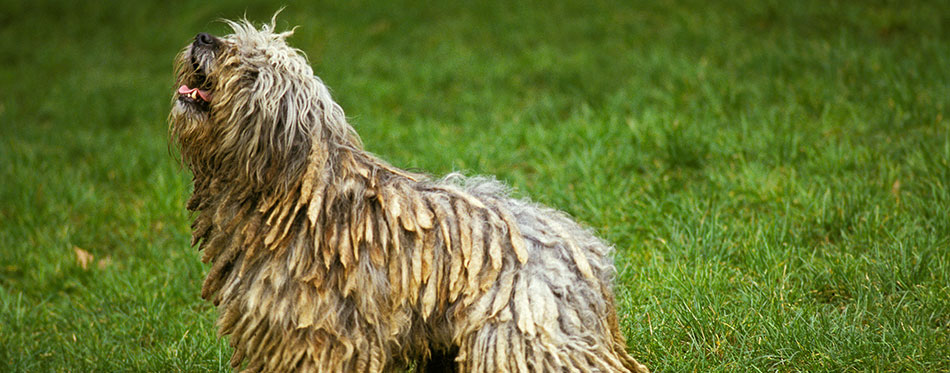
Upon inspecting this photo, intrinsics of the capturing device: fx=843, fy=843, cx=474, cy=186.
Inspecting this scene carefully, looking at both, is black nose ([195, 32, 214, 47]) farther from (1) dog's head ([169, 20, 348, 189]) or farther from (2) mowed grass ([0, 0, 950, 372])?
(2) mowed grass ([0, 0, 950, 372])

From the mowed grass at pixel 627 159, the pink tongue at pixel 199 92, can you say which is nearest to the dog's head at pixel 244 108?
the pink tongue at pixel 199 92

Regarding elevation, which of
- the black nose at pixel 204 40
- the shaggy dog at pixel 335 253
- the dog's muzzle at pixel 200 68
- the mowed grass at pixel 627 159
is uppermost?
the black nose at pixel 204 40

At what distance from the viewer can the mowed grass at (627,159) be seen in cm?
391

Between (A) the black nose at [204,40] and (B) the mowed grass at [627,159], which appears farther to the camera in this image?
(B) the mowed grass at [627,159]

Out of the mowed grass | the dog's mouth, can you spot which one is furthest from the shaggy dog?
the mowed grass

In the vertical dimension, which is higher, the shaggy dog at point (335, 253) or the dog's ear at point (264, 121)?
the dog's ear at point (264, 121)

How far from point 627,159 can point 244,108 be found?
11.3 feet

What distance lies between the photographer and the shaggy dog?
9.29 ft

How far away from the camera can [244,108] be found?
9.30 feet

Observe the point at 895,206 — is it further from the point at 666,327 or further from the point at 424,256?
the point at 424,256

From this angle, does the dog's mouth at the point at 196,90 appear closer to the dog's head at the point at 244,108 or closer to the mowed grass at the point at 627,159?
the dog's head at the point at 244,108

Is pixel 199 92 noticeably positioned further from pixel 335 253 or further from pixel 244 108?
pixel 335 253

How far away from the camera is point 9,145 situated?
284 inches

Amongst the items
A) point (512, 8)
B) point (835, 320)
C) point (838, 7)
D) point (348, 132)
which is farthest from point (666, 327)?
point (512, 8)
